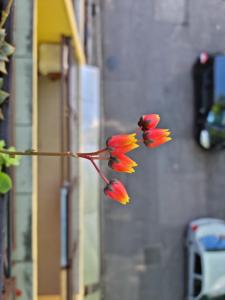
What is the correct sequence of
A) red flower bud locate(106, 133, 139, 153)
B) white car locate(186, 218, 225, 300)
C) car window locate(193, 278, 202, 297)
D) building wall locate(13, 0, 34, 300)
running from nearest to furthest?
red flower bud locate(106, 133, 139, 153)
building wall locate(13, 0, 34, 300)
white car locate(186, 218, 225, 300)
car window locate(193, 278, 202, 297)

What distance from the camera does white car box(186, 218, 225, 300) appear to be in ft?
16.5

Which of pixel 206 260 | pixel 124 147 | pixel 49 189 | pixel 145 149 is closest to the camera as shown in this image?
pixel 124 147

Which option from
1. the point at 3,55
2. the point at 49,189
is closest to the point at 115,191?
the point at 3,55

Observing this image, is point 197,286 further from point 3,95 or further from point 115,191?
point 115,191

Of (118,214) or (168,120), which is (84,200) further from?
(168,120)

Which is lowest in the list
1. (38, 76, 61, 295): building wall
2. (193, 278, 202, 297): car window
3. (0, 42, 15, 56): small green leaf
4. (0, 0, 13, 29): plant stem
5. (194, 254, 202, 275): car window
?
(193, 278, 202, 297): car window

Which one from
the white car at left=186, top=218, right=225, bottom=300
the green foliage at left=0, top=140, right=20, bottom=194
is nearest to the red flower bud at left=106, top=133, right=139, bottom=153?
the green foliage at left=0, top=140, right=20, bottom=194

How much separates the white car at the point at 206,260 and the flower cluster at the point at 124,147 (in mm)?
4392

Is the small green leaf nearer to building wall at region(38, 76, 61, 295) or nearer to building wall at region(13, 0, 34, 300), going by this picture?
building wall at region(13, 0, 34, 300)

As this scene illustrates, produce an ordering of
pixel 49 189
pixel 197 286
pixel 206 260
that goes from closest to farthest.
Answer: pixel 49 189 < pixel 206 260 < pixel 197 286

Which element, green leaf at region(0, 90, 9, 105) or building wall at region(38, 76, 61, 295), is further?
building wall at region(38, 76, 61, 295)

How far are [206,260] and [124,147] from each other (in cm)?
446

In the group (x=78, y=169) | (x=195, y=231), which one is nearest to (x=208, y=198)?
(x=195, y=231)

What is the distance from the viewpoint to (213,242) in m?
5.11
